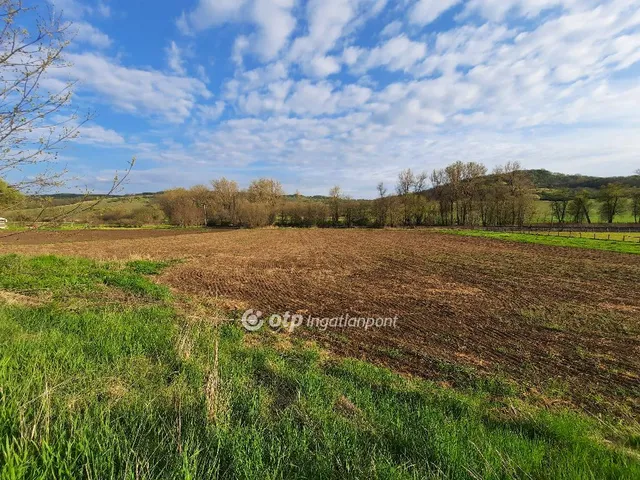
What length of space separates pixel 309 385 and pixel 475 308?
9.01 metres

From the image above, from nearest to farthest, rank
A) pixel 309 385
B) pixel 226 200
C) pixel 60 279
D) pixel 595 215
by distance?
pixel 309 385 < pixel 60 279 < pixel 595 215 < pixel 226 200

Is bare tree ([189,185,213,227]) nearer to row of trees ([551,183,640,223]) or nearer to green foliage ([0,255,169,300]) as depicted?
green foliage ([0,255,169,300])

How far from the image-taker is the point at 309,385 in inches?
183

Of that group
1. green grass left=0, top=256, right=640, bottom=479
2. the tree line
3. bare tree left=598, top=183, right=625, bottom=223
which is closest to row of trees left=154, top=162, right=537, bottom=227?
the tree line

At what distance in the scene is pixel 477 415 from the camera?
448cm

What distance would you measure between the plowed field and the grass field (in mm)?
77

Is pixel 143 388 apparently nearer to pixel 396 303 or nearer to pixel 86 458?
pixel 86 458

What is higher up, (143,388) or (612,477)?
(143,388)

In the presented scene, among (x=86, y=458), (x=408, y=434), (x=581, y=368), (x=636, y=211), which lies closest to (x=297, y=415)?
(x=408, y=434)

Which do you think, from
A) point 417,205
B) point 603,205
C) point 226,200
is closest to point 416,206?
point 417,205

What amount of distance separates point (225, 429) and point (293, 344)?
196 inches

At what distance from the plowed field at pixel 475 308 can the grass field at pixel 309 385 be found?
77 mm

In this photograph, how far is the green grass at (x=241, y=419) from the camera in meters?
2.51

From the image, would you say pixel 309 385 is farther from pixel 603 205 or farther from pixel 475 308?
pixel 603 205
